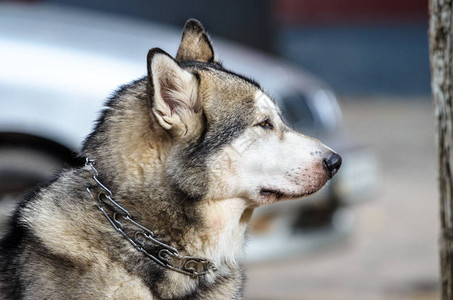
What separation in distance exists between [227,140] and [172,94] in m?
0.29

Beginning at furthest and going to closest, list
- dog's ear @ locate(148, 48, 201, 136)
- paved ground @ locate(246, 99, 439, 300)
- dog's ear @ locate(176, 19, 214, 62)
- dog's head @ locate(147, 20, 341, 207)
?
1. paved ground @ locate(246, 99, 439, 300)
2. dog's ear @ locate(176, 19, 214, 62)
3. dog's head @ locate(147, 20, 341, 207)
4. dog's ear @ locate(148, 48, 201, 136)

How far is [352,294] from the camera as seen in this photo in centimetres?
568

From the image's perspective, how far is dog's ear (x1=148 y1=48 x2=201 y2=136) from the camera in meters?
2.83

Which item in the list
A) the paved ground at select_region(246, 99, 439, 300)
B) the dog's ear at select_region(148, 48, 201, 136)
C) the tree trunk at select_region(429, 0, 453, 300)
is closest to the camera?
Result: the dog's ear at select_region(148, 48, 201, 136)

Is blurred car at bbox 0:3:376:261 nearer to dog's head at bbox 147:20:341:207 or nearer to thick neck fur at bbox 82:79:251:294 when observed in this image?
thick neck fur at bbox 82:79:251:294

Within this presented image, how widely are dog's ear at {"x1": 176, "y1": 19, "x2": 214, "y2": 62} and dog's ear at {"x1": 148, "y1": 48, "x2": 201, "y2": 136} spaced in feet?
1.83

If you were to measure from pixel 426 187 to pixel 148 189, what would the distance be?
270 inches

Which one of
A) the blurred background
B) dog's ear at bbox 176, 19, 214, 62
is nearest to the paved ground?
the blurred background

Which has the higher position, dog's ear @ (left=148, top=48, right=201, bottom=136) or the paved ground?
dog's ear @ (left=148, top=48, right=201, bottom=136)

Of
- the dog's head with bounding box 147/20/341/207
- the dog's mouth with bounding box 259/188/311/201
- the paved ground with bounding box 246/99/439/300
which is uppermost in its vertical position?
the dog's head with bounding box 147/20/341/207

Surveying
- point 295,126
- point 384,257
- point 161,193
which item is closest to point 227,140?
point 161,193

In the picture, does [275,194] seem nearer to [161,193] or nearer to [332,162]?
[332,162]

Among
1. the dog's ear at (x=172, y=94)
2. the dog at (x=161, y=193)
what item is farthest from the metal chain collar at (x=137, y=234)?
the dog's ear at (x=172, y=94)

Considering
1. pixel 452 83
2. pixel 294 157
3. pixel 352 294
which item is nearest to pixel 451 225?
pixel 452 83
